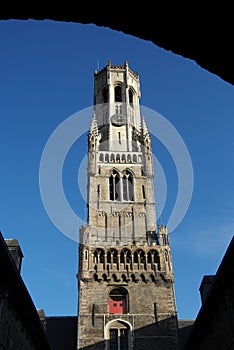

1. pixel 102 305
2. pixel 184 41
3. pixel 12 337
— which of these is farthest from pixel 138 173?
pixel 184 41

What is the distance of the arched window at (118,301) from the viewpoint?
34.0 metres

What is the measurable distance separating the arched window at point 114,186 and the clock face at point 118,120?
10.4 metres

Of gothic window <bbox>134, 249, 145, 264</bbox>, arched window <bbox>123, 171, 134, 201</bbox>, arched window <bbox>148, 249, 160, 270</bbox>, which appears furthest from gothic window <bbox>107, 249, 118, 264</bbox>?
arched window <bbox>123, 171, 134, 201</bbox>

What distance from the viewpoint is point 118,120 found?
179ft

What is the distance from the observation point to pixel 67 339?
37.8 meters

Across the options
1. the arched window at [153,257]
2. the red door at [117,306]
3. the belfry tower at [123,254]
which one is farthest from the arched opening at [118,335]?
the arched window at [153,257]

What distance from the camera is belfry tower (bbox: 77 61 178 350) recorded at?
32688 millimetres

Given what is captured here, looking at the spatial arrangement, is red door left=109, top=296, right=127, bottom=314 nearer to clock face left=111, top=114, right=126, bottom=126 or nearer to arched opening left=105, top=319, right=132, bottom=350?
arched opening left=105, top=319, right=132, bottom=350

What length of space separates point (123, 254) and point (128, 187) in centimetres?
1011

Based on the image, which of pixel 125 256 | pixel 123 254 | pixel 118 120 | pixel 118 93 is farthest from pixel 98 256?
pixel 118 93

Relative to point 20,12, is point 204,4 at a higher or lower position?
lower

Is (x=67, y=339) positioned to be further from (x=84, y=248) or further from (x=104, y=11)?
(x=104, y=11)

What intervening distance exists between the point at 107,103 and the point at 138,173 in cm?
1597

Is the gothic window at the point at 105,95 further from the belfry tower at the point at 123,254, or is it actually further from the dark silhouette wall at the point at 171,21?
the dark silhouette wall at the point at 171,21
